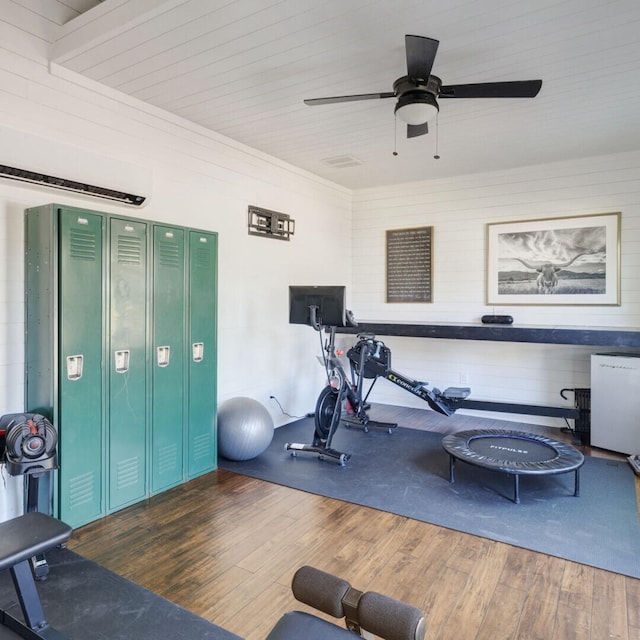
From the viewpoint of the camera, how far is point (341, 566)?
2.69 meters

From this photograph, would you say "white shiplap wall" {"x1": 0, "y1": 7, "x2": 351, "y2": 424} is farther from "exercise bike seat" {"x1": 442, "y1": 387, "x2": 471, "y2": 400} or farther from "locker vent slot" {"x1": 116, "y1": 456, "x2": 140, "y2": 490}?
"exercise bike seat" {"x1": 442, "y1": 387, "x2": 471, "y2": 400}

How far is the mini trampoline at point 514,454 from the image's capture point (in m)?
3.49

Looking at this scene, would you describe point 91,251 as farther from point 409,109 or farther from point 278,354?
point 278,354

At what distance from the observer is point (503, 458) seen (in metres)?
3.77

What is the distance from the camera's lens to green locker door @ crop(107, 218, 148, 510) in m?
3.28

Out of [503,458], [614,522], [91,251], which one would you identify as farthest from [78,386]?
[614,522]

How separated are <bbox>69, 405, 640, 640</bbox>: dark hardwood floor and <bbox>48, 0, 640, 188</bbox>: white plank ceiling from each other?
3111 millimetres

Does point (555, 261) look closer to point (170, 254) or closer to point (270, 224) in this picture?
point (270, 224)

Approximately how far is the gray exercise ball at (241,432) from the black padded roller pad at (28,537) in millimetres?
2286

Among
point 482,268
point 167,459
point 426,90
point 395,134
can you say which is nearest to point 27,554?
point 167,459

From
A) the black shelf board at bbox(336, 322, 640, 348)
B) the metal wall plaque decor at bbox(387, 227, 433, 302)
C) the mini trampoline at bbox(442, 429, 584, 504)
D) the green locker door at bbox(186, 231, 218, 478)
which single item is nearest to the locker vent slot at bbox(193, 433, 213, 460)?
the green locker door at bbox(186, 231, 218, 478)

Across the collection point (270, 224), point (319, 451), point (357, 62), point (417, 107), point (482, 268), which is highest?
point (357, 62)

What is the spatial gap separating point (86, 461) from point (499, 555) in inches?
107

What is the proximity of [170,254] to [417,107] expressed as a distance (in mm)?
2124
